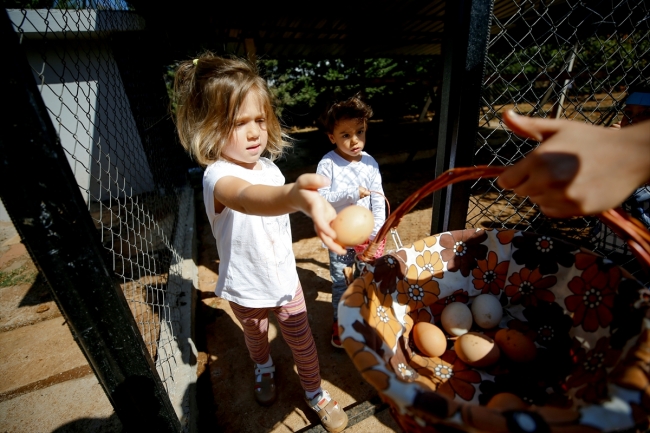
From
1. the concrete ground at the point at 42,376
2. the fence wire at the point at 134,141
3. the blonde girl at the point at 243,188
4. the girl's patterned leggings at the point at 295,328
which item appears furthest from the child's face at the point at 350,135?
the concrete ground at the point at 42,376

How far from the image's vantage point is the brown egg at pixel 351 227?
770 millimetres

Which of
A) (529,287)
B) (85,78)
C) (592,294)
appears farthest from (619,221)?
(85,78)

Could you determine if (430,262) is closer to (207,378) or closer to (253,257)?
(253,257)

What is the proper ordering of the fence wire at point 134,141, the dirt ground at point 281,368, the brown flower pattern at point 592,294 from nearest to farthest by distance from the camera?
1. the brown flower pattern at point 592,294
2. the dirt ground at point 281,368
3. the fence wire at point 134,141

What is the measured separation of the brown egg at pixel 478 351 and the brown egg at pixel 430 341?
6 cm

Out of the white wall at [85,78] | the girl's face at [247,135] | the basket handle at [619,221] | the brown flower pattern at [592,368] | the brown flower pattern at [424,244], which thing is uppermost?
the white wall at [85,78]

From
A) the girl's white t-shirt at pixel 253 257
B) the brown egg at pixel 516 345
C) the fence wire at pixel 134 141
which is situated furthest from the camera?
the fence wire at pixel 134 141

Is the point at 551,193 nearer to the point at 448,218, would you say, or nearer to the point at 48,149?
the point at 448,218

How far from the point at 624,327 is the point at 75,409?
2489 mm

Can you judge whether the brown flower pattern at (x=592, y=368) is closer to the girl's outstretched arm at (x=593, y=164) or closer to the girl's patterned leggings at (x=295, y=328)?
the girl's outstretched arm at (x=593, y=164)

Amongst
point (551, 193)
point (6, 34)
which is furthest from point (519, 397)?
point (6, 34)

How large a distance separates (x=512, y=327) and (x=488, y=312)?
82 millimetres

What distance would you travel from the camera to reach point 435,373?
0.93 meters

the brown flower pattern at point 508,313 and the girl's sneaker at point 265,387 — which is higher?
the brown flower pattern at point 508,313
